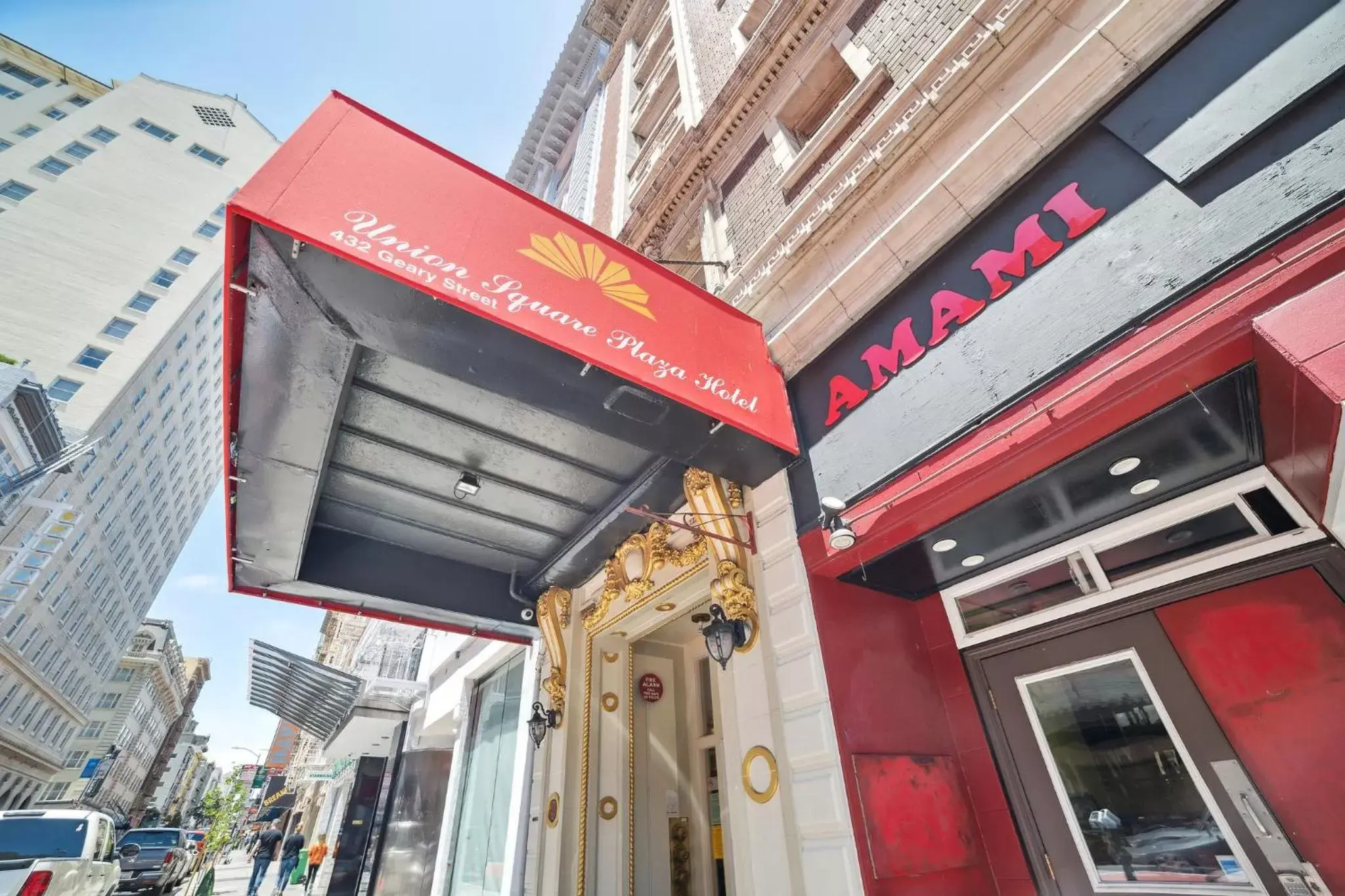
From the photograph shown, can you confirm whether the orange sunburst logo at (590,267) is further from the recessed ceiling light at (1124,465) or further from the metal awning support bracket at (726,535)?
the recessed ceiling light at (1124,465)

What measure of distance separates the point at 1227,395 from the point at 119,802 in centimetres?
10098

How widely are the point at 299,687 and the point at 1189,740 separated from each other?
1480 cm

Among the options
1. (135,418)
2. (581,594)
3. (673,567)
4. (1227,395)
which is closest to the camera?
(1227,395)

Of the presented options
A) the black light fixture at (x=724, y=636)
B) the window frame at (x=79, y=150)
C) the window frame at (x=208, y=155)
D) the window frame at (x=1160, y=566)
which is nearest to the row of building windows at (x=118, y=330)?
the window frame at (x=79, y=150)

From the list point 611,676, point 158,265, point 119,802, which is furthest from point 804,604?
point 119,802

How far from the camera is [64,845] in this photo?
8.30 m

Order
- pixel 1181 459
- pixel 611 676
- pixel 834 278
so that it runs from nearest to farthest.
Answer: pixel 1181 459 → pixel 834 278 → pixel 611 676

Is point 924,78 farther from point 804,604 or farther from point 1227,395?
point 804,604

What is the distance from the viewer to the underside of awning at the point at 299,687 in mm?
10602

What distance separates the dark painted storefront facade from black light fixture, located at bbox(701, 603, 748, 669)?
0.81 meters

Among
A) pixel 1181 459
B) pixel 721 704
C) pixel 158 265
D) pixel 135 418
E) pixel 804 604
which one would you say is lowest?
pixel 721 704

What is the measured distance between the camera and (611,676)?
6.93 meters

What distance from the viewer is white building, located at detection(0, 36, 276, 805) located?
34.3 metres

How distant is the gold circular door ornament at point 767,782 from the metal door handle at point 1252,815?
2.45 m
